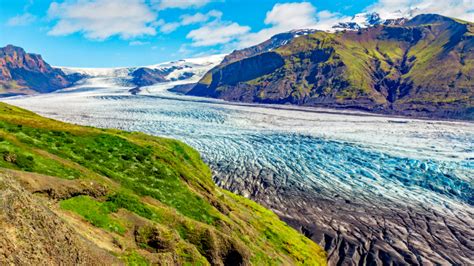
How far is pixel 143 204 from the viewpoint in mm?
29453

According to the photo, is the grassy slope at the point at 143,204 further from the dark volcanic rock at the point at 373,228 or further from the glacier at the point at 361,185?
the glacier at the point at 361,185

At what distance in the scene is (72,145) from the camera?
3903cm

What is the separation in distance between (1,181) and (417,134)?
7319 inches

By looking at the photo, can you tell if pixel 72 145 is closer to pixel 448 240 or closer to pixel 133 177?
pixel 133 177

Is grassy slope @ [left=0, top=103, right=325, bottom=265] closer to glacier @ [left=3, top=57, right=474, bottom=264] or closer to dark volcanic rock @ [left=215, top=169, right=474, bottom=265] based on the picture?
dark volcanic rock @ [left=215, top=169, right=474, bottom=265]

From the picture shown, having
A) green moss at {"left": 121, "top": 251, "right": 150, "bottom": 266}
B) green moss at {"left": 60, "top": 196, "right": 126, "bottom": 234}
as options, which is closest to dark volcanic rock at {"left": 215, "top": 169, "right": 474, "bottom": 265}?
green moss at {"left": 60, "top": 196, "right": 126, "bottom": 234}

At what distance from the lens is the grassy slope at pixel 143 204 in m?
24.4

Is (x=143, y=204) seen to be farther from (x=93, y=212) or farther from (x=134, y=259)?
(x=134, y=259)

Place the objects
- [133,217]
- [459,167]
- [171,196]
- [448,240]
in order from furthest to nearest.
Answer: [459,167] < [448,240] < [171,196] < [133,217]

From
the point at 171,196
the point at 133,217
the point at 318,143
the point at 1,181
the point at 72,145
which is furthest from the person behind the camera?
the point at 318,143

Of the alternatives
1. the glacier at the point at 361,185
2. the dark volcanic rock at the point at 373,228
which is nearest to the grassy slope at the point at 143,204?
the dark volcanic rock at the point at 373,228

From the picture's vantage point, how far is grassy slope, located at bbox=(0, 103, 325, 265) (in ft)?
80.2

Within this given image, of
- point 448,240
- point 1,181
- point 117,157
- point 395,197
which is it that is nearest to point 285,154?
point 395,197

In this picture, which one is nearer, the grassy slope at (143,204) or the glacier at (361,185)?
the grassy slope at (143,204)
